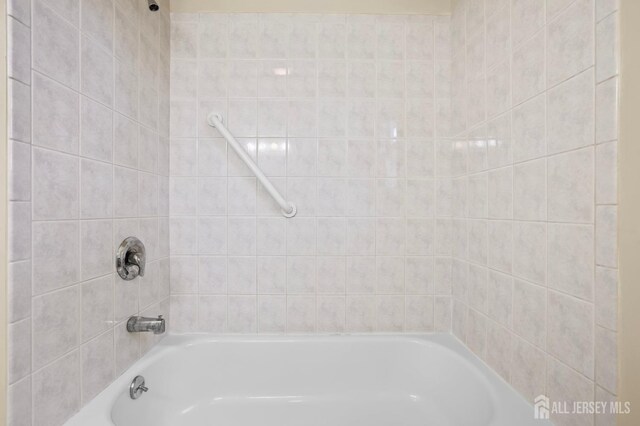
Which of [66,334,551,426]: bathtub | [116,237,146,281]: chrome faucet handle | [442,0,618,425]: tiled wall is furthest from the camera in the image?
[66,334,551,426]: bathtub

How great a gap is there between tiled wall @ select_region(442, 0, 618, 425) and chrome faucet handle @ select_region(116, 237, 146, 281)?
1.28 m

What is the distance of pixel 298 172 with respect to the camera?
1407 mm

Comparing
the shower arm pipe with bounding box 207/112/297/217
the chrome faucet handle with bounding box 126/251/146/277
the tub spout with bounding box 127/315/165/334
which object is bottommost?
the tub spout with bounding box 127/315/165/334

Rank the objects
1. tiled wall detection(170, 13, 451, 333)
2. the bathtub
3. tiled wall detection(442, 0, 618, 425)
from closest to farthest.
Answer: tiled wall detection(442, 0, 618, 425) < the bathtub < tiled wall detection(170, 13, 451, 333)

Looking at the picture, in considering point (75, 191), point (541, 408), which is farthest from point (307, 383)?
point (75, 191)

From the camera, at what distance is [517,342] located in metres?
0.97

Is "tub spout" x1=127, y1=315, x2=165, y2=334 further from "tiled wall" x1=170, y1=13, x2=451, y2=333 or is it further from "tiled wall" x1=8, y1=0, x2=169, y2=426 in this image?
"tiled wall" x1=170, y1=13, x2=451, y2=333

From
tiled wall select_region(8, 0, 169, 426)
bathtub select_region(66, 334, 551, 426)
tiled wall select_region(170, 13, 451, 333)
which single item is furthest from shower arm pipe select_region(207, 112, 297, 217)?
bathtub select_region(66, 334, 551, 426)

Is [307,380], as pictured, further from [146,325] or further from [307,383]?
[146,325]

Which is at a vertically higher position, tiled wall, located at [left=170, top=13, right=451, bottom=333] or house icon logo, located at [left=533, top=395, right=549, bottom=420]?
tiled wall, located at [left=170, top=13, right=451, bottom=333]

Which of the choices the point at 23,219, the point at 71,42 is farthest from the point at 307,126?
the point at 23,219

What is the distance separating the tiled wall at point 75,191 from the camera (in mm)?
690

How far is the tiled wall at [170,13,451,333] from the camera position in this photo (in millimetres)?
1404

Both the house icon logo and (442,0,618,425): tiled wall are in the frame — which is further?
the house icon logo
